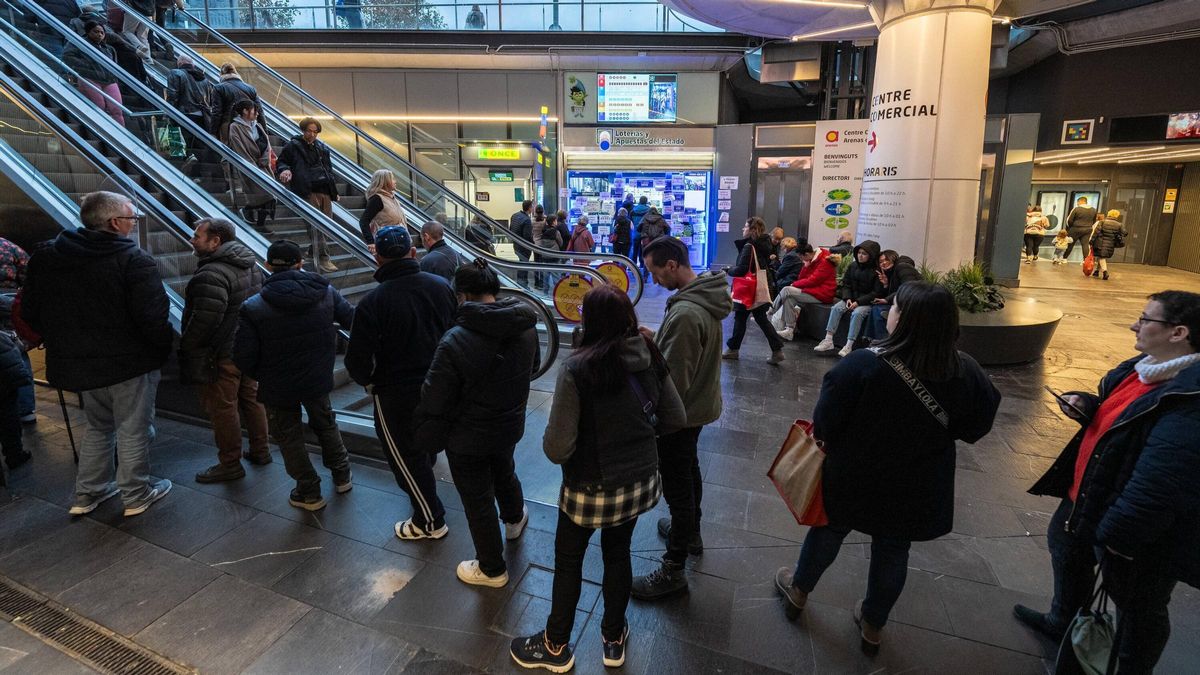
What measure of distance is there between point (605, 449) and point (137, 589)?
2.45m

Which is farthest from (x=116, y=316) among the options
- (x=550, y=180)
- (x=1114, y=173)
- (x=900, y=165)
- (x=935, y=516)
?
(x=1114, y=173)

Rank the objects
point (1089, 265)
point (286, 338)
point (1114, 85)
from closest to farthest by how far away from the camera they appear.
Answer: point (286, 338)
point (1114, 85)
point (1089, 265)

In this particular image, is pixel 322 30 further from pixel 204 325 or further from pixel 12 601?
pixel 12 601

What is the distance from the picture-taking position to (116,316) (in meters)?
3.23

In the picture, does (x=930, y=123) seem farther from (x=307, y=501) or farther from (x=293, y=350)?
(x=307, y=501)

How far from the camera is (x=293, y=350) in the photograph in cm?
329

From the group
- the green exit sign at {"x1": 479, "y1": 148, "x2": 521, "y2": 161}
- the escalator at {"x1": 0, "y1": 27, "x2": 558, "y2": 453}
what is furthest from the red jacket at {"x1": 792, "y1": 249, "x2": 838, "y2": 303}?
the green exit sign at {"x1": 479, "y1": 148, "x2": 521, "y2": 161}

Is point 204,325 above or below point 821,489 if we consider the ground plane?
above

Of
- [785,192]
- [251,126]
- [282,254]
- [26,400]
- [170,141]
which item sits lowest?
[26,400]

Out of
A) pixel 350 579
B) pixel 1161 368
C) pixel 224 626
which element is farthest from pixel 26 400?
pixel 1161 368

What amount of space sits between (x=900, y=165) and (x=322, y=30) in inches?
481

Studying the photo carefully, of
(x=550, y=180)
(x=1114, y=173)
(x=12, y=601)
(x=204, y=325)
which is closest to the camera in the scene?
(x=12, y=601)

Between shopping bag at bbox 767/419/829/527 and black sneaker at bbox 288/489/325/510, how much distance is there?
263 cm

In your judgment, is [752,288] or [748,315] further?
[748,315]
